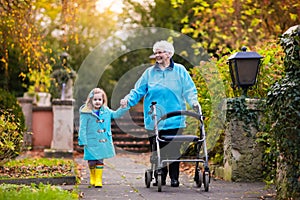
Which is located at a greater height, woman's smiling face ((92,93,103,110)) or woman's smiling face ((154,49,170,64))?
woman's smiling face ((154,49,170,64))

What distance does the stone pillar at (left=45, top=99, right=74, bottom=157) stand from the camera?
12411 millimetres

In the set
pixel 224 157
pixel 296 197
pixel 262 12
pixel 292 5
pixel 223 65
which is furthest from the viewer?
pixel 262 12

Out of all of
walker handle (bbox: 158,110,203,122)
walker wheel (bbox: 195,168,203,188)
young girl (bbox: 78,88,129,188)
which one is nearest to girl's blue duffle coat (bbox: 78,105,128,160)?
young girl (bbox: 78,88,129,188)

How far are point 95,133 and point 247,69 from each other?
2.17 metres

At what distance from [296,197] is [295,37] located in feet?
4.76

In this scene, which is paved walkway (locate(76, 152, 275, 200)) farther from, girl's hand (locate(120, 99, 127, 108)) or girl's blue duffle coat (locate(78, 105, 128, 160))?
girl's hand (locate(120, 99, 127, 108))

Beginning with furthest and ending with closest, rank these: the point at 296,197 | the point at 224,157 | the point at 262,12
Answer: the point at 262,12, the point at 224,157, the point at 296,197

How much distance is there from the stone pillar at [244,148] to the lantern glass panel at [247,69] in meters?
0.29

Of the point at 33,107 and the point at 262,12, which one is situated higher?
Answer: the point at 262,12

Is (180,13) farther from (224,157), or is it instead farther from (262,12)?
(224,157)

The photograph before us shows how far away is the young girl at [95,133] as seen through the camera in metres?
6.90

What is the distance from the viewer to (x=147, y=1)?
20688 millimetres

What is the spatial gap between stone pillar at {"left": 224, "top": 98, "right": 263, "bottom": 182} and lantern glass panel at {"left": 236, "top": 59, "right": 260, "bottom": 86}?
289mm

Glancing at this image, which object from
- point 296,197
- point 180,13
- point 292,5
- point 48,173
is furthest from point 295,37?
point 180,13
